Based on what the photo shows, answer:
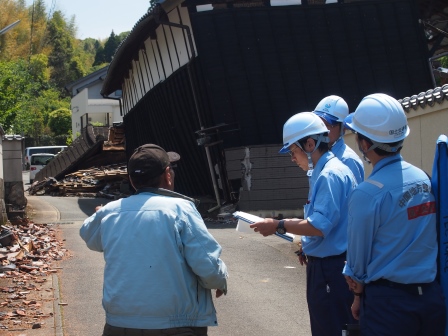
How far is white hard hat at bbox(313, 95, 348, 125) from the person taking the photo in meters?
4.92

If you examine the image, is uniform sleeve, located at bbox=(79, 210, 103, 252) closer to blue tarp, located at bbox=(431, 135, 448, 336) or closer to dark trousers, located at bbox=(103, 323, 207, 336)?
dark trousers, located at bbox=(103, 323, 207, 336)

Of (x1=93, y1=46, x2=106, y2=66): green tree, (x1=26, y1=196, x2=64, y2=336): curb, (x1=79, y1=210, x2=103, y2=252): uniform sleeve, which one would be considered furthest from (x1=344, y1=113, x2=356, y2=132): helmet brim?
(x1=93, y1=46, x2=106, y2=66): green tree

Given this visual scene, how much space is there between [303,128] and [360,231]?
1091 millimetres

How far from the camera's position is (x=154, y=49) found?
70.4 ft

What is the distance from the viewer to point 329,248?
436 centimetres

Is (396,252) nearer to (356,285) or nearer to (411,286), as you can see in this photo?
(411,286)

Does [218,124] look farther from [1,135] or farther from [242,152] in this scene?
[1,135]

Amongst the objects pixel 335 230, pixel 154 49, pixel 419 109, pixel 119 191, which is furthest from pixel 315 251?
pixel 119 191

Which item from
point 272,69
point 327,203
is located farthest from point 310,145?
point 272,69

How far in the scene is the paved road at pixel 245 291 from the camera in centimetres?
723

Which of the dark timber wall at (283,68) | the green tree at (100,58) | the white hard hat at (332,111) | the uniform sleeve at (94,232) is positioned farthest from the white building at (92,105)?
the uniform sleeve at (94,232)

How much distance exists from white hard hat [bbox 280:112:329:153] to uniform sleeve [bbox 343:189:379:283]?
3.17 ft

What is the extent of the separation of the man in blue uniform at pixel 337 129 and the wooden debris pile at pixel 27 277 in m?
3.84

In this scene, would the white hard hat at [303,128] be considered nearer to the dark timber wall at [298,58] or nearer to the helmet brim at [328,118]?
the helmet brim at [328,118]
